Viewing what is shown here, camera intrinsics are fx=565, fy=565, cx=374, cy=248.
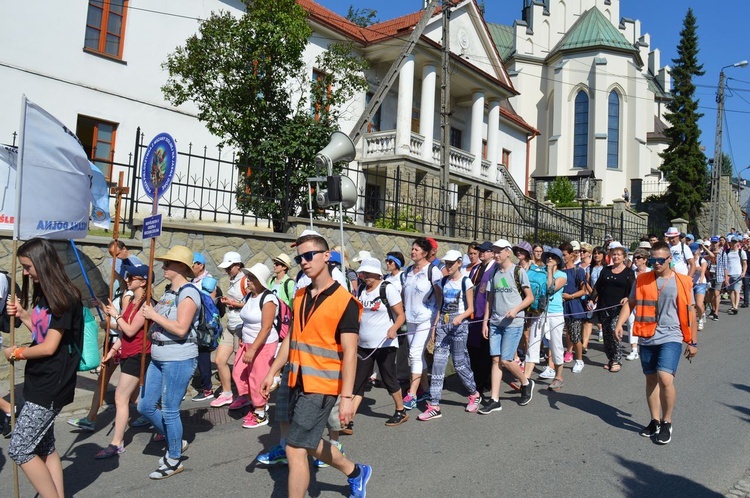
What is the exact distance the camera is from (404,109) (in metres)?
20.6

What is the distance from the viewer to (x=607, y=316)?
8.81m

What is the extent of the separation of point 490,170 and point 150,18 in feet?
49.6

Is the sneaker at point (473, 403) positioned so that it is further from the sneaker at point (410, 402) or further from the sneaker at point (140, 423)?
the sneaker at point (140, 423)

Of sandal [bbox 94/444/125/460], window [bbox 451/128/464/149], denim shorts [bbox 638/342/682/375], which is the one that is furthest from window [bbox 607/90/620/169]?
sandal [bbox 94/444/125/460]

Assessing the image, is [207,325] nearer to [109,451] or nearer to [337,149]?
[109,451]

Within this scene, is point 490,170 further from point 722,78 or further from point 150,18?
point 150,18

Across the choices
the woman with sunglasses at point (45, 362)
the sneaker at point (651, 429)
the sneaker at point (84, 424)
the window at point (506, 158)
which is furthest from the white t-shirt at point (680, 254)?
the window at point (506, 158)

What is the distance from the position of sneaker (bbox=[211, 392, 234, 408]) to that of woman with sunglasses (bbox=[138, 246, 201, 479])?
6.52ft

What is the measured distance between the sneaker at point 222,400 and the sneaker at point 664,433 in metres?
4.67

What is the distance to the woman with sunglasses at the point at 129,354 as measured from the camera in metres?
4.96

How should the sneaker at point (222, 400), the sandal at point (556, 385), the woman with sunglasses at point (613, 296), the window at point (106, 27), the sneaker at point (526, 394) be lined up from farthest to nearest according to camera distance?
the window at point (106, 27)
the woman with sunglasses at point (613, 296)
the sandal at point (556, 385)
the sneaker at point (526, 394)
the sneaker at point (222, 400)

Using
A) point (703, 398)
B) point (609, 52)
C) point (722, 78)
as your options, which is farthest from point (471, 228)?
point (609, 52)

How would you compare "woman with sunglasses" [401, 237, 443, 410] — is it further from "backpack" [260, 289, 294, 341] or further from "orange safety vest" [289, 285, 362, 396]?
"orange safety vest" [289, 285, 362, 396]

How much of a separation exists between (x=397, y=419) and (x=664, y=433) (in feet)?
8.56
